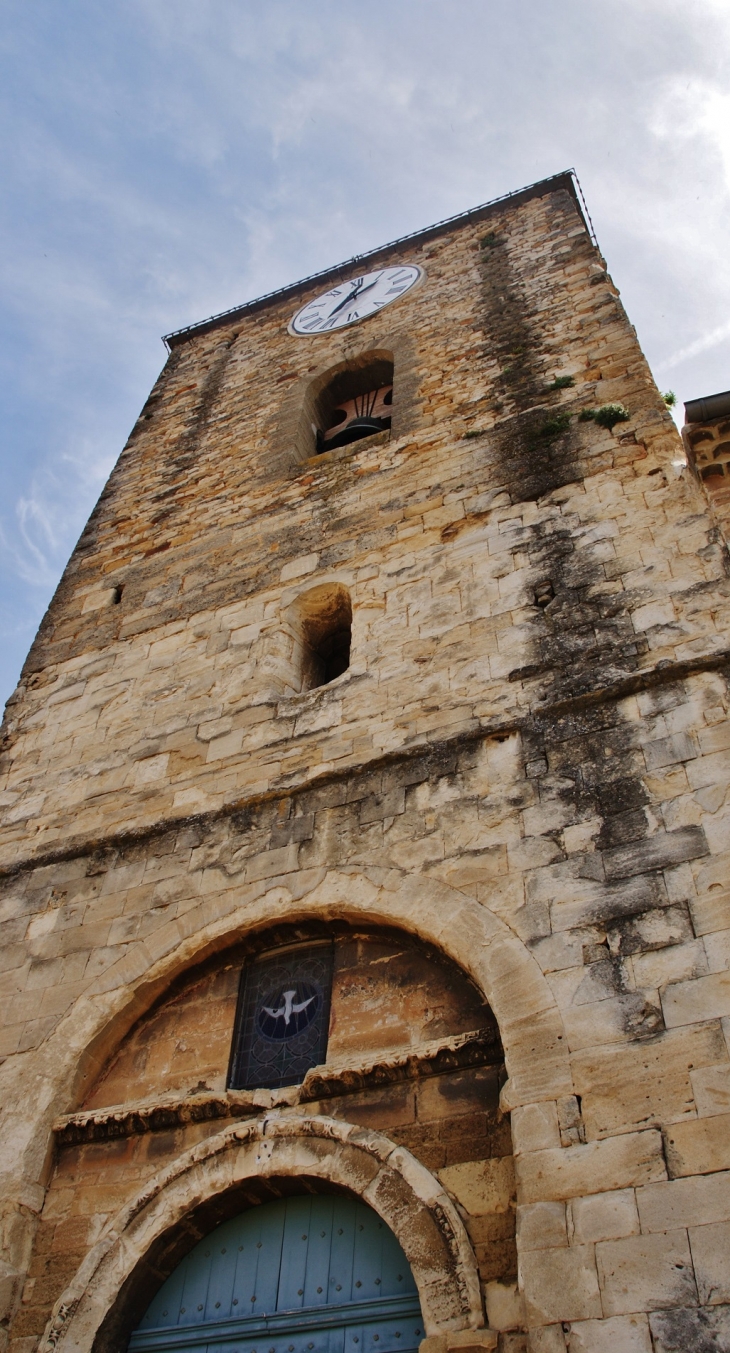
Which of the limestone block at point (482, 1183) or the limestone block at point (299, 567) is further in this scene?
the limestone block at point (299, 567)

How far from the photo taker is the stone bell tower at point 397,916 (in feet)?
11.4

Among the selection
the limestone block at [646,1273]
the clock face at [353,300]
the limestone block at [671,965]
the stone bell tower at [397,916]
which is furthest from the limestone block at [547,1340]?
the clock face at [353,300]

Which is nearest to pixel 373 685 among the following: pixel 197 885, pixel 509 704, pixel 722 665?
pixel 509 704

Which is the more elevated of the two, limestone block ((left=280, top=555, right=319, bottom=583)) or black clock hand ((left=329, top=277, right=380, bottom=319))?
black clock hand ((left=329, top=277, right=380, bottom=319))

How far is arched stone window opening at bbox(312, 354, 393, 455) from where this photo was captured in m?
9.60

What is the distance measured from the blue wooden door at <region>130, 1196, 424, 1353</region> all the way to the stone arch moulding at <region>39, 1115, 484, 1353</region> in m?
0.19

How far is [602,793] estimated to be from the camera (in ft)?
14.3

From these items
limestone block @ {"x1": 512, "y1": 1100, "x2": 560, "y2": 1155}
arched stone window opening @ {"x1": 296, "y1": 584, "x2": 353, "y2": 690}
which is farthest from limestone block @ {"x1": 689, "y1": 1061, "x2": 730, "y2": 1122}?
arched stone window opening @ {"x1": 296, "y1": 584, "x2": 353, "y2": 690}

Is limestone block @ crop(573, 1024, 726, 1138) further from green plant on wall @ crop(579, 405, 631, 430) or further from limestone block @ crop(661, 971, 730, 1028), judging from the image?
green plant on wall @ crop(579, 405, 631, 430)

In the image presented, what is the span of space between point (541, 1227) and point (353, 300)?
9.46 m

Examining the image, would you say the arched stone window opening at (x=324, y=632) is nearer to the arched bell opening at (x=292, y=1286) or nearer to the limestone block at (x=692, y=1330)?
the arched bell opening at (x=292, y=1286)

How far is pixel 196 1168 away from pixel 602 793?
6.94ft

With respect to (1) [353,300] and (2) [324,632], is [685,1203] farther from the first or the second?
(1) [353,300]

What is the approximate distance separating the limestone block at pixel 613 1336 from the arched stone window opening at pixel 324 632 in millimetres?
4035
